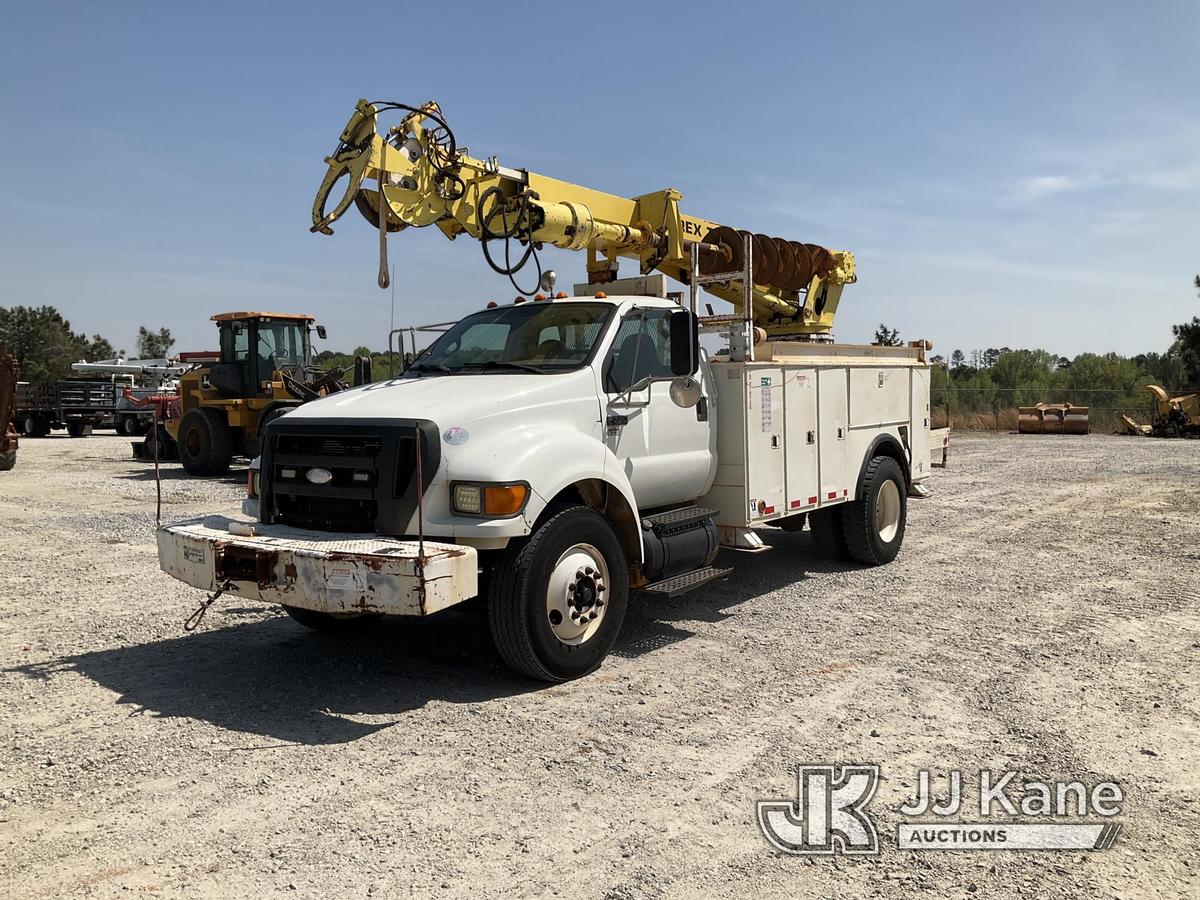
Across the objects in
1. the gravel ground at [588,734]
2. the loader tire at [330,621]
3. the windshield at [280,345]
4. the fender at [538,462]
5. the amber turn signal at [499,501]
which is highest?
the windshield at [280,345]

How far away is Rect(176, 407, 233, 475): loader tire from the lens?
17359 mm

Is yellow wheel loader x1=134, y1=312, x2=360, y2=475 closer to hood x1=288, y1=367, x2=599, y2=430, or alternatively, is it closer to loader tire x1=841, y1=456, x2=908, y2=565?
loader tire x1=841, y1=456, x2=908, y2=565

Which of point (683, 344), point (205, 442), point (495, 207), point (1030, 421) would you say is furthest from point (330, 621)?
point (1030, 421)

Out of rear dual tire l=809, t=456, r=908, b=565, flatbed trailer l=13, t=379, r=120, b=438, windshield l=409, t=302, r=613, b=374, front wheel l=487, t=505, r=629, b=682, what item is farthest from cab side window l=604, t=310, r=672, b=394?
flatbed trailer l=13, t=379, r=120, b=438

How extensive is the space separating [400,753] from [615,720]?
→ 112cm

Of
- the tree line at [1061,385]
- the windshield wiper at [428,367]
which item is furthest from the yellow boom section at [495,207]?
the tree line at [1061,385]

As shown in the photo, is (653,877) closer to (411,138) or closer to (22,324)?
(411,138)

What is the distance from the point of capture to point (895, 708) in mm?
4941

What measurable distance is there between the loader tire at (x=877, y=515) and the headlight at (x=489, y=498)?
4693 millimetres

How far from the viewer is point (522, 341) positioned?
640cm

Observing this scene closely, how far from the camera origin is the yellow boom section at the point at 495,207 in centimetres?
807

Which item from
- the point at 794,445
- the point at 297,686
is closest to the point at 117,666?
the point at 297,686

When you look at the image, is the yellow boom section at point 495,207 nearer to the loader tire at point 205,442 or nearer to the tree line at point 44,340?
the loader tire at point 205,442

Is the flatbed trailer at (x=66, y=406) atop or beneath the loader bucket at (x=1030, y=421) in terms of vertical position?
atop
